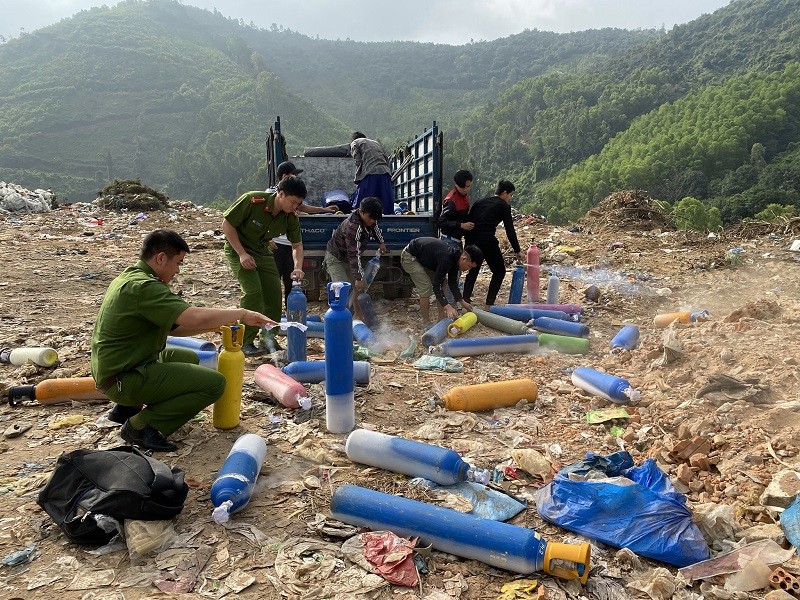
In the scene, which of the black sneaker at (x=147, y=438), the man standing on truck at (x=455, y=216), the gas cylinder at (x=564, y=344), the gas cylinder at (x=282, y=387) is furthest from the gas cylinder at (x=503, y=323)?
the black sneaker at (x=147, y=438)

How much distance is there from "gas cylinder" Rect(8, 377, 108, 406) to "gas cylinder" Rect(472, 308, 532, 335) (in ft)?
12.3

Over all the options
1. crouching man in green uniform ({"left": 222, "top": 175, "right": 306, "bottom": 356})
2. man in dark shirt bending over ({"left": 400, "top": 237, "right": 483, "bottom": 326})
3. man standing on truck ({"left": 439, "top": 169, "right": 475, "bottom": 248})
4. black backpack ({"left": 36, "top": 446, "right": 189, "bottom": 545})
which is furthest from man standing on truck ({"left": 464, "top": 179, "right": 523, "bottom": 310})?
black backpack ({"left": 36, "top": 446, "right": 189, "bottom": 545})

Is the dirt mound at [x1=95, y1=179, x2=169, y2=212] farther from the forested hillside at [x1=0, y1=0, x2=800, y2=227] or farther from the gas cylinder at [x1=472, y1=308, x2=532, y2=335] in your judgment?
the forested hillside at [x1=0, y1=0, x2=800, y2=227]

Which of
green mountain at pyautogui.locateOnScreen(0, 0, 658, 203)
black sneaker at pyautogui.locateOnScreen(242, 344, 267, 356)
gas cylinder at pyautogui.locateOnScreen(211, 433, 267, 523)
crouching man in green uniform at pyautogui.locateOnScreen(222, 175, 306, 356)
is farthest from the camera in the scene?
green mountain at pyautogui.locateOnScreen(0, 0, 658, 203)

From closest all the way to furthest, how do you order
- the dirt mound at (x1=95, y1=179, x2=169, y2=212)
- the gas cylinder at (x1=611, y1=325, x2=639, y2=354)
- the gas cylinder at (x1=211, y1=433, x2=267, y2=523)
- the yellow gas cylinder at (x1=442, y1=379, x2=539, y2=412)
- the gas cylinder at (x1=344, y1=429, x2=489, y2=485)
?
the gas cylinder at (x1=211, y1=433, x2=267, y2=523)
the gas cylinder at (x1=344, y1=429, x2=489, y2=485)
the yellow gas cylinder at (x1=442, y1=379, x2=539, y2=412)
the gas cylinder at (x1=611, y1=325, x2=639, y2=354)
the dirt mound at (x1=95, y1=179, x2=169, y2=212)

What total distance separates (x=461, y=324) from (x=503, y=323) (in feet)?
1.86

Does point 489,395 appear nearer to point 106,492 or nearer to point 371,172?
point 106,492

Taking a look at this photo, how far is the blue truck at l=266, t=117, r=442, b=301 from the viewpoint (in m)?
6.62

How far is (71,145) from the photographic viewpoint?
234 feet

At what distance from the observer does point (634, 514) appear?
2420mm

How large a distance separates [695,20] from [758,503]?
132398mm

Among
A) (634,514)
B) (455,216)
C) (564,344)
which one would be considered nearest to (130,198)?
(455,216)

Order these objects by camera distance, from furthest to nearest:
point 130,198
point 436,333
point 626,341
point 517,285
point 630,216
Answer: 1. point 130,198
2. point 630,216
3. point 517,285
4. point 436,333
5. point 626,341

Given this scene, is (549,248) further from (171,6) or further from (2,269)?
(171,6)
